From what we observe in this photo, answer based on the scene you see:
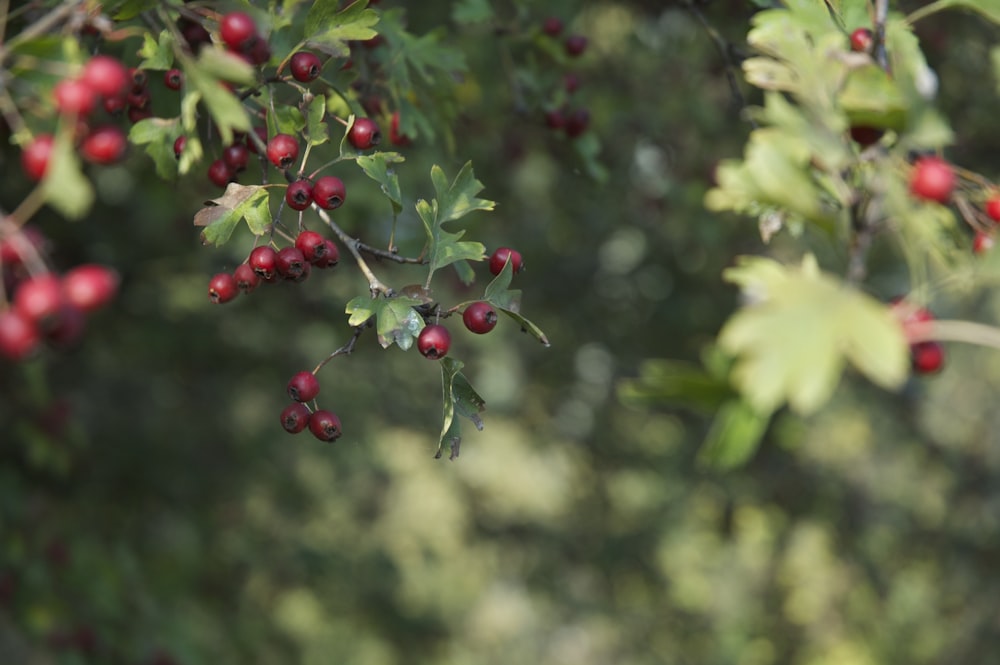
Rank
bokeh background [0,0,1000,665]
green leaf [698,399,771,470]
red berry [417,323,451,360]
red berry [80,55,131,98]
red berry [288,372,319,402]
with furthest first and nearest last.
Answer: bokeh background [0,0,1000,665], red berry [288,372,319,402], red berry [417,323,451,360], green leaf [698,399,771,470], red berry [80,55,131,98]

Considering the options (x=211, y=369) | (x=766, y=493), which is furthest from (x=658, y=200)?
(x=211, y=369)

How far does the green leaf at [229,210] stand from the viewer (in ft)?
5.56

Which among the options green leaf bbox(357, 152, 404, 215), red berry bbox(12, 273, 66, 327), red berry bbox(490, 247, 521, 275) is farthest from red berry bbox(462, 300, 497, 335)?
red berry bbox(12, 273, 66, 327)

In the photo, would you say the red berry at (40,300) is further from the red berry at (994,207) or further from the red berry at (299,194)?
the red berry at (994,207)

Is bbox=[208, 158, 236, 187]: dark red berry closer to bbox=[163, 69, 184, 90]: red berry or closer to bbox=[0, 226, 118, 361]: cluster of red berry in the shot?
bbox=[163, 69, 184, 90]: red berry

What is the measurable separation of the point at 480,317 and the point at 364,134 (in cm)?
42

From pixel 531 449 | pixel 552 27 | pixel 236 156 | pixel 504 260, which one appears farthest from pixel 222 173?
pixel 531 449

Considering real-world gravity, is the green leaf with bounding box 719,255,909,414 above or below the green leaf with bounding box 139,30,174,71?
below

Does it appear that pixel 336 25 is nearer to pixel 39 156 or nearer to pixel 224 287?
pixel 224 287

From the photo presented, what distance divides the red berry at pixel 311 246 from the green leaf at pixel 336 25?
1.06 feet

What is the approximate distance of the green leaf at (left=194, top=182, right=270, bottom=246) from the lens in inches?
66.7

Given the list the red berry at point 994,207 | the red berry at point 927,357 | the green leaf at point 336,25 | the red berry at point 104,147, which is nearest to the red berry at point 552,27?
the green leaf at point 336,25

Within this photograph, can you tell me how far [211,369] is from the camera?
6383 mm

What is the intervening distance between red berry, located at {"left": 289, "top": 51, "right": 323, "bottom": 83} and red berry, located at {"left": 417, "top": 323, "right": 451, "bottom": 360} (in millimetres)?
517
